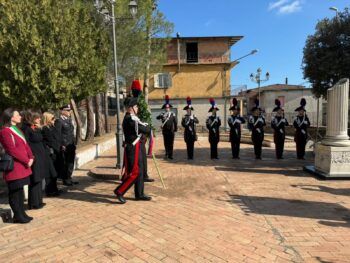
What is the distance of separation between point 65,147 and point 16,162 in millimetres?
2782

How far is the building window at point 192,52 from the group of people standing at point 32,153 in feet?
79.2

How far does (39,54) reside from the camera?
22.9 feet

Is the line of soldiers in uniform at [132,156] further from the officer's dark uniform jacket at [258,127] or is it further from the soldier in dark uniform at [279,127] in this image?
the soldier in dark uniform at [279,127]

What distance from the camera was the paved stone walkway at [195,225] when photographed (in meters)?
4.14

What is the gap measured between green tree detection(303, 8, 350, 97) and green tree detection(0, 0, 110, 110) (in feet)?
27.5

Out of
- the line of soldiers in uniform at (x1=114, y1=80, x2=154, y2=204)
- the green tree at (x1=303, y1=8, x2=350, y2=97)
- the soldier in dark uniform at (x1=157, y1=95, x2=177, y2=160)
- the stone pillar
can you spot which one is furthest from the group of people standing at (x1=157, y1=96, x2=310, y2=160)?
the line of soldiers in uniform at (x1=114, y1=80, x2=154, y2=204)

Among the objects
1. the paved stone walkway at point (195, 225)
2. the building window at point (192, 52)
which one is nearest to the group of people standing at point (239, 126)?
the paved stone walkway at point (195, 225)

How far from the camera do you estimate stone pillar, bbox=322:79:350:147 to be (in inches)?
320

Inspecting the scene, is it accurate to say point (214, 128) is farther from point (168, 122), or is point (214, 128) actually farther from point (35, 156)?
point (35, 156)

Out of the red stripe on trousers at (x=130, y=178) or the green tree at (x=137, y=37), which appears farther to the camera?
the green tree at (x=137, y=37)

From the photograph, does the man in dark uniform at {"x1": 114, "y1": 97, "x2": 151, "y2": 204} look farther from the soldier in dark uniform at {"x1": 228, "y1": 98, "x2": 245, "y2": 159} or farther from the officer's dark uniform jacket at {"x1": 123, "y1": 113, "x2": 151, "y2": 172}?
the soldier in dark uniform at {"x1": 228, "y1": 98, "x2": 245, "y2": 159}

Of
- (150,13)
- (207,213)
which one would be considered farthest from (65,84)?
(150,13)

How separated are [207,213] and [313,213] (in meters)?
1.68

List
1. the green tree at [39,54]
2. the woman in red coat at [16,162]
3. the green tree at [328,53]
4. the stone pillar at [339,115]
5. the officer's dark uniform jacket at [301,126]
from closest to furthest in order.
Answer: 1. the woman in red coat at [16,162]
2. the green tree at [39,54]
3. the stone pillar at [339,115]
4. the officer's dark uniform jacket at [301,126]
5. the green tree at [328,53]
